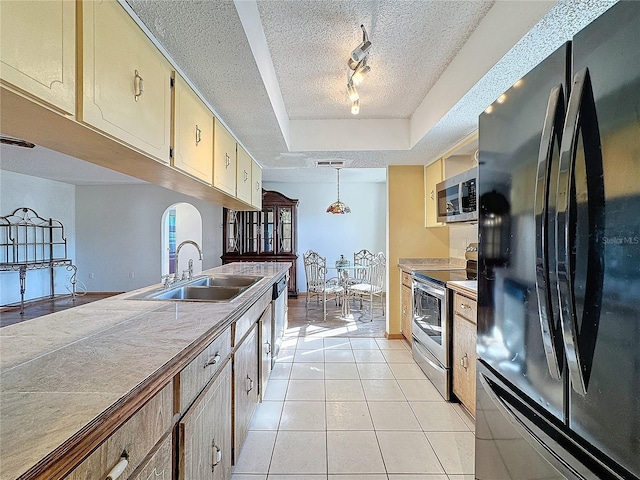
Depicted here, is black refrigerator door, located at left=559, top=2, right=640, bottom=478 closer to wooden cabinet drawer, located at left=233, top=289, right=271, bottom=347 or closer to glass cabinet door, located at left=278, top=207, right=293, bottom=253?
wooden cabinet drawer, located at left=233, top=289, right=271, bottom=347

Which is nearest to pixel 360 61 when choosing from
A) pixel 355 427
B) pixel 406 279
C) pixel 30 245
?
pixel 355 427

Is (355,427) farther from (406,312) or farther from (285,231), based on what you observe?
(285,231)

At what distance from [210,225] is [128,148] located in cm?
566

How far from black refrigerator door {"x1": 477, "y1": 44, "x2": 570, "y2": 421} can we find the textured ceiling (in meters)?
0.55

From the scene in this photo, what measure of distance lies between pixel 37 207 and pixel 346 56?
668cm

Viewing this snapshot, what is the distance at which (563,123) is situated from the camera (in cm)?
84

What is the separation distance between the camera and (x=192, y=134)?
6.14 feet

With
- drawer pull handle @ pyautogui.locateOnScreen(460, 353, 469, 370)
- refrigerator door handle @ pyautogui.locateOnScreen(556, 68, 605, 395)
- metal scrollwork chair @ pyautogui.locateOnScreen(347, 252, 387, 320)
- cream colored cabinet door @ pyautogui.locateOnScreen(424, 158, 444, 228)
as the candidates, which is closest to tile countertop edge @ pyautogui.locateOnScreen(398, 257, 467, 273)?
cream colored cabinet door @ pyautogui.locateOnScreen(424, 158, 444, 228)

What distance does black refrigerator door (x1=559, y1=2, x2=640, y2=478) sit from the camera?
67cm

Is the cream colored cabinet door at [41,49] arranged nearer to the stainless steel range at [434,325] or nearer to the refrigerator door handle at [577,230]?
the refrigerator door handle at [577,230]

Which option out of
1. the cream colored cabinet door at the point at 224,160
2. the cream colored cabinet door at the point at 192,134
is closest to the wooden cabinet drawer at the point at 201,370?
the cream colored cabinet door at the point at 192,134

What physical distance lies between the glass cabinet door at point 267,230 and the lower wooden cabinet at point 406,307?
336cm

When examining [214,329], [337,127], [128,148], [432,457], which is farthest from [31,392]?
[337,127]

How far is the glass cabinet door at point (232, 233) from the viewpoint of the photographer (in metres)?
6.42
